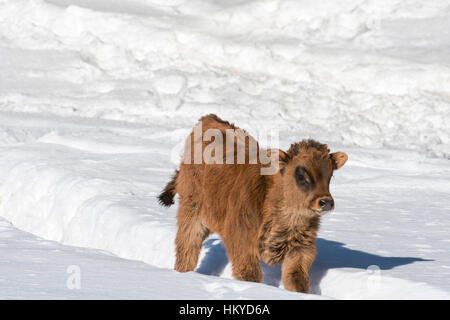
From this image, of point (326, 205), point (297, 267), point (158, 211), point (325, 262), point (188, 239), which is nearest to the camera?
point (326, 205)

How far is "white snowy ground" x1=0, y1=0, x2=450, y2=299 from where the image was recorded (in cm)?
563

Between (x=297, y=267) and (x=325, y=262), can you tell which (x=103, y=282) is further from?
(x=325, y=262)

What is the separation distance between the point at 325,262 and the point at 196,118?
9546 mm

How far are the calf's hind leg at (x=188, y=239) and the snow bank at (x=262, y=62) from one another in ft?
26.6

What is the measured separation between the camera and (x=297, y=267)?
5320 mm

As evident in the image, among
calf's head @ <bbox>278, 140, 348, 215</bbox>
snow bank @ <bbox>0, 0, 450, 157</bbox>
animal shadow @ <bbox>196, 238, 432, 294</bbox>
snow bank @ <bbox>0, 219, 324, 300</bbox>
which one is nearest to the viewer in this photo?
snow bank @ <bbox>0, 219, 324, 300</bbox>

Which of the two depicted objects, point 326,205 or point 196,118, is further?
point 196,118

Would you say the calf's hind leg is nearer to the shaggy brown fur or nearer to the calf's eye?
the shaggy brown fur

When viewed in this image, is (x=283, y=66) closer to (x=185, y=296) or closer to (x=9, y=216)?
(x=9, y=216)

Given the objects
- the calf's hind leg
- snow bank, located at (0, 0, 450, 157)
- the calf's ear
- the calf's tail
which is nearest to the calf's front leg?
the calf's ear

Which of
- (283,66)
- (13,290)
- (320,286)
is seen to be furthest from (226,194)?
(283,66)

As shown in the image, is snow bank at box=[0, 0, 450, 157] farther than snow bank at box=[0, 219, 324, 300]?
Yes

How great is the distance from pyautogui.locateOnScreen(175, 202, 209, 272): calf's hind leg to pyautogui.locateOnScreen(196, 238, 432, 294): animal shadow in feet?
1.13

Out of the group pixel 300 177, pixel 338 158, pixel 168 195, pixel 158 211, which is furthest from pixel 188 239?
pixel 158 211
